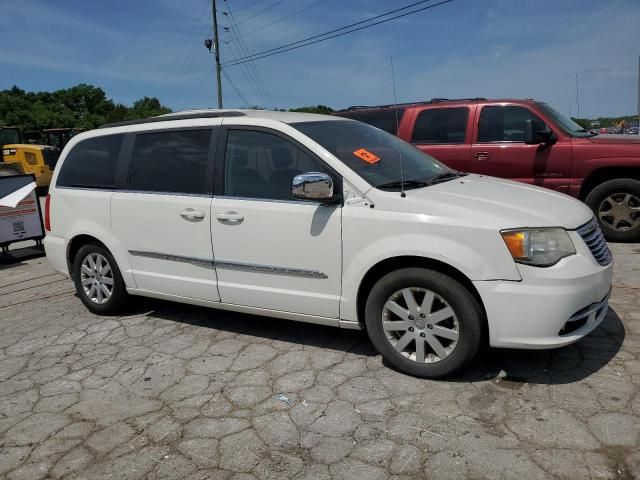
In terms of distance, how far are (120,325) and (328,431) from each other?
8.45 ft

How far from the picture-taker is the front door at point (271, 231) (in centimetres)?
357

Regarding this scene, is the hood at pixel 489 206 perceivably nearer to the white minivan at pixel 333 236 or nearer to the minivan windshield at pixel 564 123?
the white minivan at pixel 333 236

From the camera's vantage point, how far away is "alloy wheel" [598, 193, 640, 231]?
660 centimetres

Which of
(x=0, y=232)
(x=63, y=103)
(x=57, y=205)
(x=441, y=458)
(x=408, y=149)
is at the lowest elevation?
(x=441, y=458)

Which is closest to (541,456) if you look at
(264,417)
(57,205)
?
(264,417)

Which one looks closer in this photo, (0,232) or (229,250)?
(229,250)

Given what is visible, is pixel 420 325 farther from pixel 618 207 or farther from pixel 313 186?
pixel 618 207

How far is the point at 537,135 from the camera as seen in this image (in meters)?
6.84

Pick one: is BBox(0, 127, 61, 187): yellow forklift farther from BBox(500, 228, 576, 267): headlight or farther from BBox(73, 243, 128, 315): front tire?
BBox(500, 228, 576, 267): headlight

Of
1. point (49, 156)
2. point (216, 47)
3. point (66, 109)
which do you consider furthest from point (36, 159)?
point (66, 109)

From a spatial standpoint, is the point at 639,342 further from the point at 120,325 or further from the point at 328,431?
the point at 120,325

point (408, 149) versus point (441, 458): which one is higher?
point (408, 149)

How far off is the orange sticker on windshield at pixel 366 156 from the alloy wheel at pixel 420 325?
39.1 inches

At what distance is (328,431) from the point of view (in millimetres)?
2910
